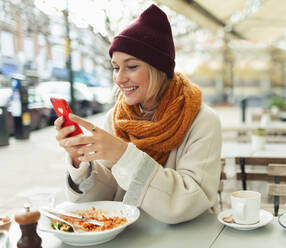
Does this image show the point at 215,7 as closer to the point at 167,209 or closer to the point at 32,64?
the point at 167,209

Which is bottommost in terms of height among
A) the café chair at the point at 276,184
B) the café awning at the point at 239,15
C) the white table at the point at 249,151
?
the white table at the point at 249,151

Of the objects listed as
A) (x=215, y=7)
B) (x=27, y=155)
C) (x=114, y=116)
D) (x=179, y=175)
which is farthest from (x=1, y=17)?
(x=179, y=175)

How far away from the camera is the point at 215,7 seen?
23.4ft

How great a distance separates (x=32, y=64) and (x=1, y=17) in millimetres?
9445

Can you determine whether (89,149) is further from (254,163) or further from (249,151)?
(249,151)

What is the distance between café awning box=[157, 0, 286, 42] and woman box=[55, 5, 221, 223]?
2.70m

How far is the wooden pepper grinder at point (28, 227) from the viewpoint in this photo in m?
0.97

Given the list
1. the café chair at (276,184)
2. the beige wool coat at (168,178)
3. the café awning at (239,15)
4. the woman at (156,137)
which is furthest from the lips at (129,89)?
the café awning at (239,15)

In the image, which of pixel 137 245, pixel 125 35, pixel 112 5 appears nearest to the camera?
pixel 137 245

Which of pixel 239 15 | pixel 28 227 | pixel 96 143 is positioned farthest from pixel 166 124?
pixel 239 15

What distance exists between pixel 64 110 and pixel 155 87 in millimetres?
538

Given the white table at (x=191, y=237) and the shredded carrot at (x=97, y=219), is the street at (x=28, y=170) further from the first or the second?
the white table at (x=191, y=237)

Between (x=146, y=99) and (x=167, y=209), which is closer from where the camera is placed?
(x=167, y=209)

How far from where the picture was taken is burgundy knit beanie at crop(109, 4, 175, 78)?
4.80ft
